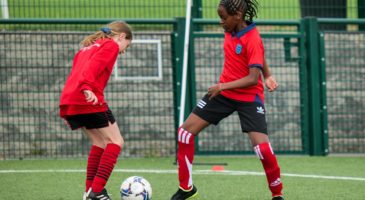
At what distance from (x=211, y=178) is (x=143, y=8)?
13.2 feet

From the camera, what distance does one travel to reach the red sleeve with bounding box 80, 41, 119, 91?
7168mm

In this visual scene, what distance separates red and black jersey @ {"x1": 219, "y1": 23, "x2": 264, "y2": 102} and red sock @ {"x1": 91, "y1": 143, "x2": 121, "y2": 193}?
3.64ft

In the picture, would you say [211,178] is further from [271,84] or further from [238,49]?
[238,49]

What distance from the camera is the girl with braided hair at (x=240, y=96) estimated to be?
7.36 m

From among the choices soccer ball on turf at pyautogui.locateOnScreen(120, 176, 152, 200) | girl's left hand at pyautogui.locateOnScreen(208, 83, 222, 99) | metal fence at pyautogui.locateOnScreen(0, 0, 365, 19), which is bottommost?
soccer ball on turf at pyautogui.locateOnScreen(120, 176, 152, 200)

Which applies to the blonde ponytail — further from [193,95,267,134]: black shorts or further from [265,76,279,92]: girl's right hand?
[265,76,279,92]: girl's right hand

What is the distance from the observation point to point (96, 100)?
7.16 meters

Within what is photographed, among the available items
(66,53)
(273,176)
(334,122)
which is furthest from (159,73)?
(273,176)

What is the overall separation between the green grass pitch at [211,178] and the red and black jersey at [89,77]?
115 centimetres

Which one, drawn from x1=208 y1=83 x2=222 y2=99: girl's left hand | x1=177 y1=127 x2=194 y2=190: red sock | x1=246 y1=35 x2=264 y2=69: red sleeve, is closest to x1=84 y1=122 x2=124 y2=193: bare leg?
x1=177 y1=127 x2=194 y2=190: red sock

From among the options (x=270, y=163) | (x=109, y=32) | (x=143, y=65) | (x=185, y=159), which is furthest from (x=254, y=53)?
(x=143, y=65)

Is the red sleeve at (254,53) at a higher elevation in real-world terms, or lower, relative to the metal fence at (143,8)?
lower

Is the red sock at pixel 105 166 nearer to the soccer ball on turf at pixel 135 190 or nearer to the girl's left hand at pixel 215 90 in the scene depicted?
the soccer ball on turf at pixel 135 190

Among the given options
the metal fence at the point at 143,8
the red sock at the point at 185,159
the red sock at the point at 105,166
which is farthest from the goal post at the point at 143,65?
the red sock at the point at 105,166
